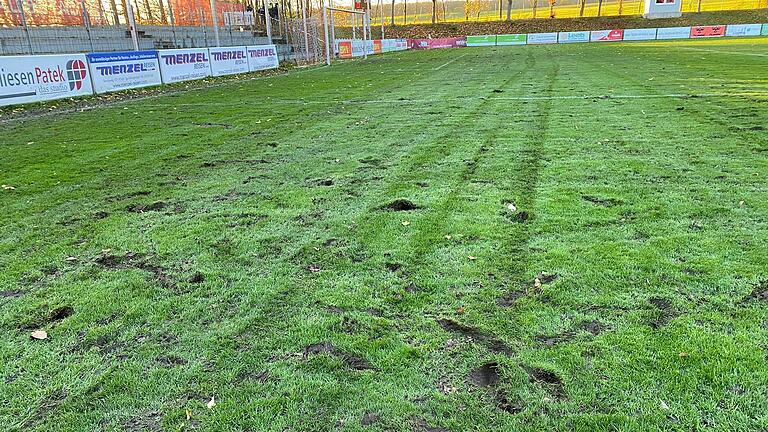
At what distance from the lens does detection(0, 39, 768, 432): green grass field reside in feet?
8.14

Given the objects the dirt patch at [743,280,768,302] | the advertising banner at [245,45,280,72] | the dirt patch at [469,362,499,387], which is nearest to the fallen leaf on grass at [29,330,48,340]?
the dirt patch at [469,362,499,387]

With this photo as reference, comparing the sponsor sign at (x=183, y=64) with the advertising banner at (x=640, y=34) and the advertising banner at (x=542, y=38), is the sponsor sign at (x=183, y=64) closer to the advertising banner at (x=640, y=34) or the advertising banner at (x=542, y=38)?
the advertising banner at (x=542, y=38)

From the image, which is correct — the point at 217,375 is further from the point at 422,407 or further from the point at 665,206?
the point at 665,206

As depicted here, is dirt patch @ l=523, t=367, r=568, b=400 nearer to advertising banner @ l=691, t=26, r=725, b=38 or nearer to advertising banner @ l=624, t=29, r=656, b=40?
advertising banner @ l=624, t=29, r=656, b=40

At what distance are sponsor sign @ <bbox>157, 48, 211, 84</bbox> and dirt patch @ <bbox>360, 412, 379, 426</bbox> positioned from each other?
1926 centimetres

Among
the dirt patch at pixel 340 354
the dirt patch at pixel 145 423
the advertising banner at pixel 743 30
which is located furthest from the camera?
the advertising banner at pixel 743 30

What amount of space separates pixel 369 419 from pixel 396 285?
1.31 meters

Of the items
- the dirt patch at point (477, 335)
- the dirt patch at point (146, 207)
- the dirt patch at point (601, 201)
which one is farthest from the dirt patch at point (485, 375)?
the dirt patch at point (146, 207)

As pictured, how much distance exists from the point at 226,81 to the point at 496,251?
18795 millimetres

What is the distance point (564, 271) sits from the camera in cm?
369

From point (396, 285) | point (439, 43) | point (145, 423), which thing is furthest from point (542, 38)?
point (145, 423)

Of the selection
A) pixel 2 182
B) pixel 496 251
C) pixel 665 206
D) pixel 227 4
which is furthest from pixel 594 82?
pixel 227 4

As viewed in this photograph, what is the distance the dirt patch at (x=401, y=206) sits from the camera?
16.9 ft

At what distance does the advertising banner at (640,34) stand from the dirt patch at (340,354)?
Answer: 176 feet
